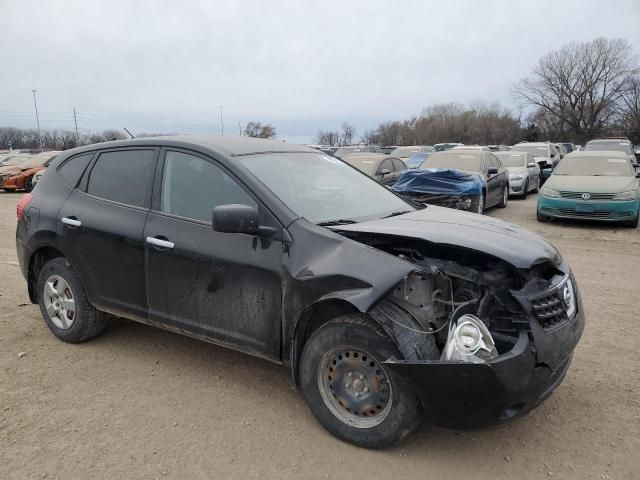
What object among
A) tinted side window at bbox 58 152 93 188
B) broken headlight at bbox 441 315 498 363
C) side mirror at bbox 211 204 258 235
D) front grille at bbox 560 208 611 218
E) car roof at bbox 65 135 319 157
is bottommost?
front grille at bbox 560 208 611 218

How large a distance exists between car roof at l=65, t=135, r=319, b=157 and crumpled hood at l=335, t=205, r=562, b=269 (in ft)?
3.48

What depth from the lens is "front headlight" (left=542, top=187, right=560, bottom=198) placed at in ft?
34.6

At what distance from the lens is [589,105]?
66438 mm

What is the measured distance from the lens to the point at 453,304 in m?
2.88

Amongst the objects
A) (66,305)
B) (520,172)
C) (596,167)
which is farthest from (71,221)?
(520,172)

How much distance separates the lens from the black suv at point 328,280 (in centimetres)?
267

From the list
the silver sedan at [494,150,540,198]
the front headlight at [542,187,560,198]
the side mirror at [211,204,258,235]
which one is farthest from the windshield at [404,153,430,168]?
the side mirror at [211,204,258,235]

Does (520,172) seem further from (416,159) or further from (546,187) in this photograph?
(546,187)

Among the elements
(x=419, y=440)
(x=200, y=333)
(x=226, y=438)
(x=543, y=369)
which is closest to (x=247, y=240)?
(x=200, y=333)

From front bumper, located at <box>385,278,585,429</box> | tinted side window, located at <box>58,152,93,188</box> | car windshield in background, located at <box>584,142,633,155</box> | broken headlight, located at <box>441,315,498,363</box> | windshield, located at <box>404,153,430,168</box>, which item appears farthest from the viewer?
car windshield in background, located at <box>584,142,633,155</box>

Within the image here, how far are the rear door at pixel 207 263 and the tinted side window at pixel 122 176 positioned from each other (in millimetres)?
178

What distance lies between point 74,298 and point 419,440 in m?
2.98

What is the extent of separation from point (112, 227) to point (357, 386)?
7.37 feet

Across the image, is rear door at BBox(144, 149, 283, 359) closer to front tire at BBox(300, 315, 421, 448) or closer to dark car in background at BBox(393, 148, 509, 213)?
front tire at BBox(300, 315, 421, 448)
